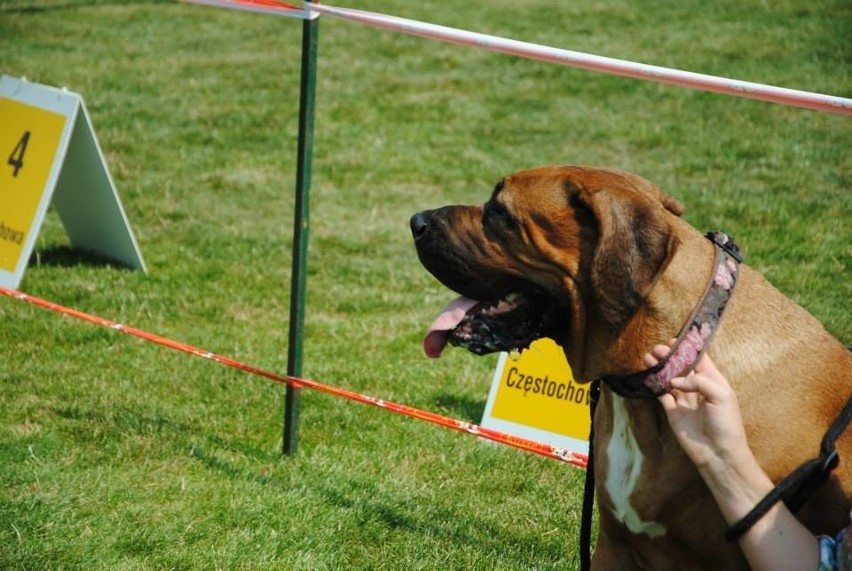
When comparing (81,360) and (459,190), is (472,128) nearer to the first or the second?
(459,190)

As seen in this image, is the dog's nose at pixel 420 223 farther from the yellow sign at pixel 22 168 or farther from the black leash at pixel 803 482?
the yellow sign at pixel 22 168

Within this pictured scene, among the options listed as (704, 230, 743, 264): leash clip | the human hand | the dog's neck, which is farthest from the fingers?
(704, 230, 743, 264): leash clip

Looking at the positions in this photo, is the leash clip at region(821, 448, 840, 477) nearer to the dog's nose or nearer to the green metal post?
the dog's nose

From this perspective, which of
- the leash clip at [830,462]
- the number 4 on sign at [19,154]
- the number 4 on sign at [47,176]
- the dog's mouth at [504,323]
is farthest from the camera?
the number 4 on sign at [19,154]

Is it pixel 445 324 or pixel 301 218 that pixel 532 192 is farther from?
pixel 301 218

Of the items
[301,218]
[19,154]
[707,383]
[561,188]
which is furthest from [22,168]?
[707,383]

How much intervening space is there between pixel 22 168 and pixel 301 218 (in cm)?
332

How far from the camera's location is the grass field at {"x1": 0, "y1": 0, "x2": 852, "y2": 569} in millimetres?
4637

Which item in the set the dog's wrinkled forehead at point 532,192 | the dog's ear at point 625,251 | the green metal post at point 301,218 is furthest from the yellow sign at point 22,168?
the dog's ear at point 625,251

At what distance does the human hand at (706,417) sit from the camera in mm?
2783

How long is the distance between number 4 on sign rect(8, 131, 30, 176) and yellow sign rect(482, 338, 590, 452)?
3872mm

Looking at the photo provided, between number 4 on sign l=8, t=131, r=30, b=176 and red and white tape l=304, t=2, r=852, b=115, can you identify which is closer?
red and white tape l=304, t=2, r=852, b=115

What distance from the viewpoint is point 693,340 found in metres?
2.97

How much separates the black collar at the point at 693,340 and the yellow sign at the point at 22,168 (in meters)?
5.15
